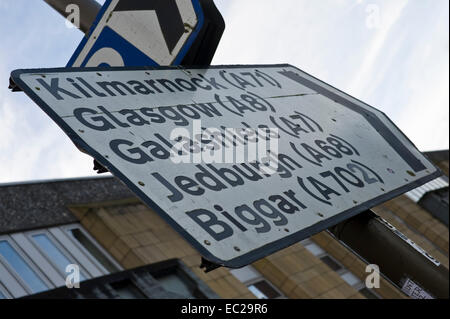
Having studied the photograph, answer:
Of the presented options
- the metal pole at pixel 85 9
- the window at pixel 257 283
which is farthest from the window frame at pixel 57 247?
the metal pole at pixel 85 9

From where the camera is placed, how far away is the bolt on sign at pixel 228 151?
2084 millimetres

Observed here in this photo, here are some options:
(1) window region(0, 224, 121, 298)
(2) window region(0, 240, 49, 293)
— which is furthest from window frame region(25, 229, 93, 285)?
(2) window region(0, 240, 49, 293)

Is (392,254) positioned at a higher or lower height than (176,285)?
lower

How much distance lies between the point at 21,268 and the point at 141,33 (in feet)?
35.6

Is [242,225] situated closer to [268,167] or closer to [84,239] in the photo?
[268,167]

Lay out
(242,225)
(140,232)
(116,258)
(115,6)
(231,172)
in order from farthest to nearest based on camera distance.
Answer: (140,232), (116,258), (115,6), (231,172), (242,225)

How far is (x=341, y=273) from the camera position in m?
20.9

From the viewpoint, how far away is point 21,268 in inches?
509

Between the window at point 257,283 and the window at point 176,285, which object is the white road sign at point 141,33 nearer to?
the window at point 176,285

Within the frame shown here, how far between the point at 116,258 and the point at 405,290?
42.4 feet

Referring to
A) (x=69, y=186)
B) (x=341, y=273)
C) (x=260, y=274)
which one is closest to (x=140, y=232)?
(x=69, y=186)

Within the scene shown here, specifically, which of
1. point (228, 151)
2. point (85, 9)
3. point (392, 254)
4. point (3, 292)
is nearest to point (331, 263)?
point (3, 292)

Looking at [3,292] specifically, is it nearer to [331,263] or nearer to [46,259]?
[46,259]

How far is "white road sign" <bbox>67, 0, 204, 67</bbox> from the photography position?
3.30 meters
